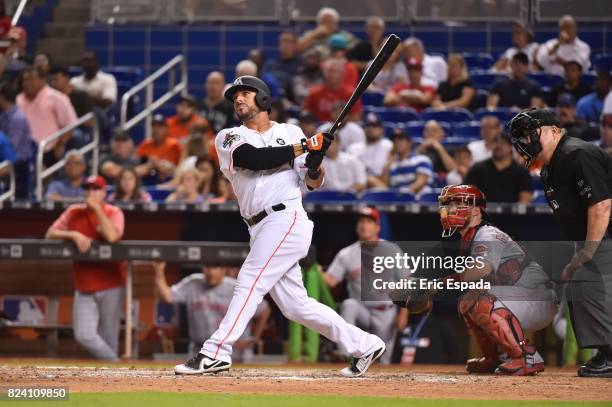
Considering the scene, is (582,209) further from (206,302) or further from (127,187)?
(127,187)

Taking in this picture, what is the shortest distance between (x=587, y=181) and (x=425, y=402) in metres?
1.85

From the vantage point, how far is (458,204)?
7.27 metres

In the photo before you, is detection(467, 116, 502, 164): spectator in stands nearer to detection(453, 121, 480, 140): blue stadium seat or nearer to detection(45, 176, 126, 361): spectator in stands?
detection(453, 121, 480, 140): blue stadium seat

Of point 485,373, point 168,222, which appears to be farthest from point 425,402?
point 168,222

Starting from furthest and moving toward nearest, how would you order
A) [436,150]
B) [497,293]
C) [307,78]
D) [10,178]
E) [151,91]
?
[151,91], [307,78], [436,150], [10,178], [497,293]

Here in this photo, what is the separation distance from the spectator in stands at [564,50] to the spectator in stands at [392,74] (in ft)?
5.47

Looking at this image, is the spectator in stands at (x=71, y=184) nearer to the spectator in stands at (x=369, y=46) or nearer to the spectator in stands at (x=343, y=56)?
the spectator in stands at (x=343, y=56)

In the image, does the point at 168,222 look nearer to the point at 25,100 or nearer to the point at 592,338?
the point at 25,100

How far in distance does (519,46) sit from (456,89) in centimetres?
108

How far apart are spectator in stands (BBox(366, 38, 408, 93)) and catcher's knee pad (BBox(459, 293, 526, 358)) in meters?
7.44

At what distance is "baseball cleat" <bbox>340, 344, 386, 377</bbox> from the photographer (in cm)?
696

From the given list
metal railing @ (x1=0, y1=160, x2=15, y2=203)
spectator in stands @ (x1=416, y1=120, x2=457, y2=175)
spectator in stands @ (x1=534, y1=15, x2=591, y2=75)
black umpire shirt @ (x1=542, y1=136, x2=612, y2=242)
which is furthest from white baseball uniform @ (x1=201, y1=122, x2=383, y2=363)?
spectator in stands @ (x1=534, y1=15, x2=591, y2=75)

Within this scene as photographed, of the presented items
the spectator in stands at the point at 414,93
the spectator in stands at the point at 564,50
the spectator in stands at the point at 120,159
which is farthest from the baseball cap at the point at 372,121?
the spectator in stands at the point at 564,50

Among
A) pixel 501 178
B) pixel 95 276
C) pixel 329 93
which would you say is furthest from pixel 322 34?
pixel 95 276
